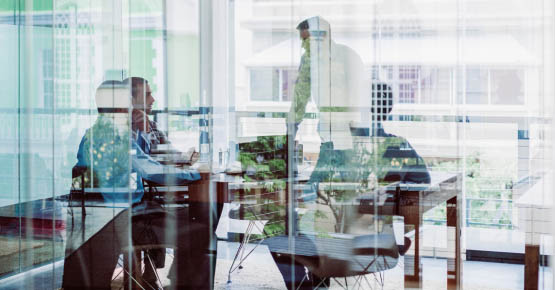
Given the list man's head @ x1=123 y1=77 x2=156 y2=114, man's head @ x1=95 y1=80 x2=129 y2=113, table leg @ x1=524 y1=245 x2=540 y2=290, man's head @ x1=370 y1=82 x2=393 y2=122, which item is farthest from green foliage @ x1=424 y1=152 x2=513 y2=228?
man's head @ x1=95 y1=80 x2=129 y2=113

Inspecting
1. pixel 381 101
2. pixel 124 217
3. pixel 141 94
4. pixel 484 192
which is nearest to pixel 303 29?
pixel 381 101

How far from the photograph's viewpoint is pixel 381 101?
7.63 ft

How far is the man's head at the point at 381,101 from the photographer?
7.60 feet

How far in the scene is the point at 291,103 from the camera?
94.7 inches

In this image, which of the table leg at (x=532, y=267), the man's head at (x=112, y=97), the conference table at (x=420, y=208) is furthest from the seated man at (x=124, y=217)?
the table leg at (x=532, y=267)

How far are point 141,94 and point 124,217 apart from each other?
53cm

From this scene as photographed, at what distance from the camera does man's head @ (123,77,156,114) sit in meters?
2.66

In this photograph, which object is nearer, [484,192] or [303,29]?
[484,192]

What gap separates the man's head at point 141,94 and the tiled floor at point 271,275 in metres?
0.64

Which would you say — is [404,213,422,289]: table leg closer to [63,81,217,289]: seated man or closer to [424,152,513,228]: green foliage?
[424,152,513,228]: green foliage

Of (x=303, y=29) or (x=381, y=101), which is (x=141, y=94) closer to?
(x=303, y=29)

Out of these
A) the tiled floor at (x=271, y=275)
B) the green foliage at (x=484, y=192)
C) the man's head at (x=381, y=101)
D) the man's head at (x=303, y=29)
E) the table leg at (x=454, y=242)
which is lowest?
the tiled floor at (x=271, y=275)

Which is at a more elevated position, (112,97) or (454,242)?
(112,97)

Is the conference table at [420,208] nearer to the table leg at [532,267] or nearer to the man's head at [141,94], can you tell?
the table leg at [532,267]
